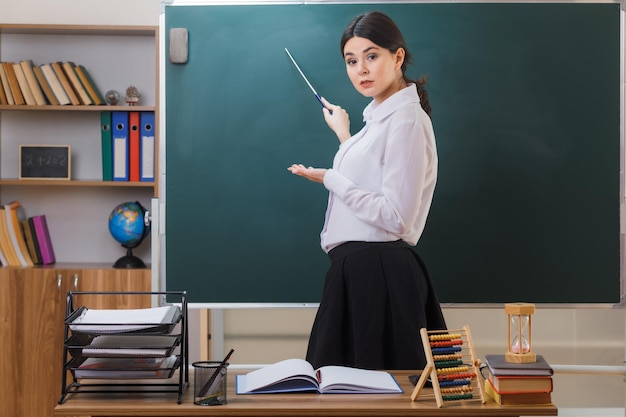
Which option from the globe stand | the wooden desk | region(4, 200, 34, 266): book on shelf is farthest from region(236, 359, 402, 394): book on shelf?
region(4, 200, 34, 266): book on shelf

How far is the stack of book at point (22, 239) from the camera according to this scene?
3965mm

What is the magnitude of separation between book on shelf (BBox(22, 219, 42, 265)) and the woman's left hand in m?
1.52

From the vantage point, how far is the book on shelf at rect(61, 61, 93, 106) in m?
4.02

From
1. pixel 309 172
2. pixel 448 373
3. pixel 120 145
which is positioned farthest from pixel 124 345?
pixel 120 145

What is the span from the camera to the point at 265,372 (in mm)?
2012

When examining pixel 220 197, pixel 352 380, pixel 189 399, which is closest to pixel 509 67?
pixel 220 197

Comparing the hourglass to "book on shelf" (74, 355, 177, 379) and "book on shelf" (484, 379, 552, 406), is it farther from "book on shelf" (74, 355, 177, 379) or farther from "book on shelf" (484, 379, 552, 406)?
"book on shelf" (74, 355, 177, 379)

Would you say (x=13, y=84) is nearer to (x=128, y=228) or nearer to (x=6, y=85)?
(x=6, y=85)

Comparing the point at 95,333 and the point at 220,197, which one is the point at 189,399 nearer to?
the point at 95,333

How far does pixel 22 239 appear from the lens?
158 inches

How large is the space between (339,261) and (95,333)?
4.34ft

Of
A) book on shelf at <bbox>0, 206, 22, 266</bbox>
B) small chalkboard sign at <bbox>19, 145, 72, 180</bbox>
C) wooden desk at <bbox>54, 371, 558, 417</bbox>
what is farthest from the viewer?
small chalkboard sign at <bbox>19, 145, 72, 180</bbox>

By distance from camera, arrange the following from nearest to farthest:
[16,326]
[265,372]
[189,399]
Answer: [189,399] < [265,372] < [16,326]

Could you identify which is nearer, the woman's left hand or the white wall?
the woman's left hand
